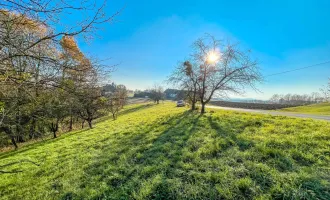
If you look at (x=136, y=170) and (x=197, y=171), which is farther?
(x=136, y=170)

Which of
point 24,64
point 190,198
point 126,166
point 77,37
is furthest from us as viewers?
point 126,166

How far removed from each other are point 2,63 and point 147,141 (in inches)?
188

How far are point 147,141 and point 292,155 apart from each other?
178 inches

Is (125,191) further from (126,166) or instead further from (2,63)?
(2,63)

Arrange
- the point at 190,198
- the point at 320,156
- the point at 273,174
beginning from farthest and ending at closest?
the point at 320,156 < the point at 273,174 < the point at 190,198

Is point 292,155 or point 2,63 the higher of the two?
point 2,63

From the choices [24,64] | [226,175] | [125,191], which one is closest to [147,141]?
[125,191]

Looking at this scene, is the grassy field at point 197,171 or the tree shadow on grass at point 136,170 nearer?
the grassy field at point 197,171

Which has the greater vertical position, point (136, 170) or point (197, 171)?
point (197, 171)

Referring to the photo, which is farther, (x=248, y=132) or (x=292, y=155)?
(x=248, y=132)

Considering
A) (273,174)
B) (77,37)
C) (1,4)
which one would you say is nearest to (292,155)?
(273,174)

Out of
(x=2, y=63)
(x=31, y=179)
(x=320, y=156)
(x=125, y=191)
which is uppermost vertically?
(x=2, y=63)

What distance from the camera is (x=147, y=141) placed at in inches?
238

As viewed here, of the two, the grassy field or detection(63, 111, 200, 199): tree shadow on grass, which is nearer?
the grassy field
